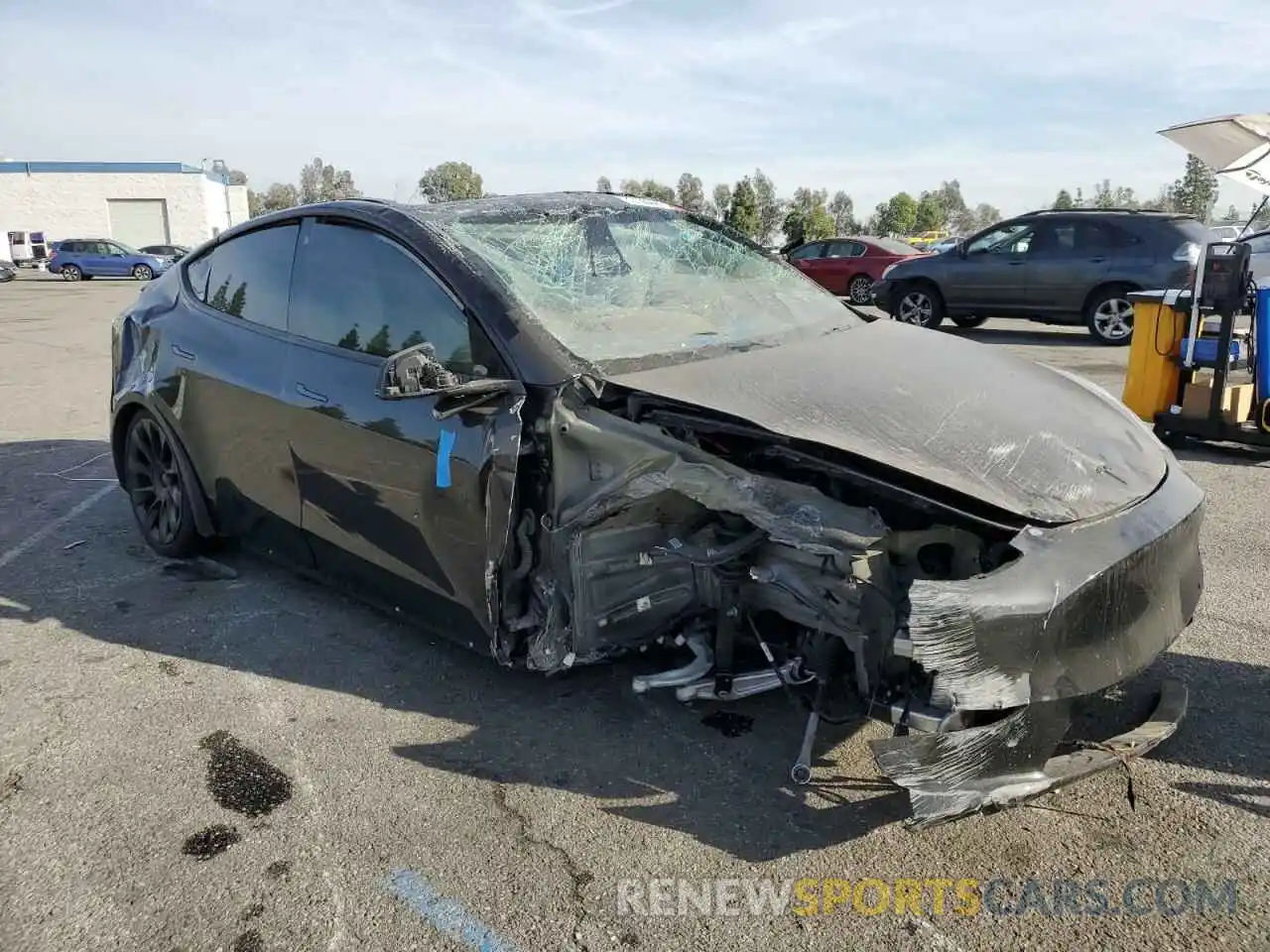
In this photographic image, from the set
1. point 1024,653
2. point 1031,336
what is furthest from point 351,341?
point 1031,336

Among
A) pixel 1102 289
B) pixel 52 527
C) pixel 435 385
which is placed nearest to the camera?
pixel 435 385

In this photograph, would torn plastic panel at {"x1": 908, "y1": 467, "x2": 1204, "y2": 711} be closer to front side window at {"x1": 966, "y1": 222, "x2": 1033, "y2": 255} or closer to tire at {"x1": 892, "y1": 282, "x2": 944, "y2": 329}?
front side window at {"x1": 966, "y1": 222, "x2": 1033, "y2": 255}

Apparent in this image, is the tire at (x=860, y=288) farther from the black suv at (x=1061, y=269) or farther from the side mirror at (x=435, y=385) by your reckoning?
the side mirror at (x=435, y=385)

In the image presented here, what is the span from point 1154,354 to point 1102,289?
6243 millimetres

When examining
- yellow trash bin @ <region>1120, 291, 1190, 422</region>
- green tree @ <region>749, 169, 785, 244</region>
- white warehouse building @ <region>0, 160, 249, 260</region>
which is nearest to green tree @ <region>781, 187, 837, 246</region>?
green tree @ <region>749, 169, 785, 244</region>

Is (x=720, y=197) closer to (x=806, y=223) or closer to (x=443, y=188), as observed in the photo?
(x=806, y=223)

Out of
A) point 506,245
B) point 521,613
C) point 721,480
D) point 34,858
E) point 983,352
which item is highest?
point 506,245

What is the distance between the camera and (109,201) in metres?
54.8

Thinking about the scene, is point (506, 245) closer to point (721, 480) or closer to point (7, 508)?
point (721, 480)

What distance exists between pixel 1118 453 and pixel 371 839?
2.45 m

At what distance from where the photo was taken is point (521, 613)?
120 inches

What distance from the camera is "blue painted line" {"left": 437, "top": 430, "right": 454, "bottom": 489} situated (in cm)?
301

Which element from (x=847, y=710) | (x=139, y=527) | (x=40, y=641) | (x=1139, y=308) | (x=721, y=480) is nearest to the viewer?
(x=721, y=480)

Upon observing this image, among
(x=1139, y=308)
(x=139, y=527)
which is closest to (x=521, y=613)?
(x=139, y=527)
